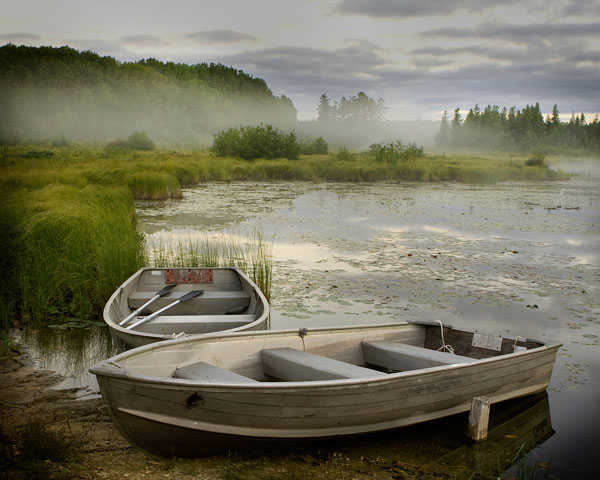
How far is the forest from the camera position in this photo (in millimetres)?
51219

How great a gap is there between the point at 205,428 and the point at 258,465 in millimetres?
395

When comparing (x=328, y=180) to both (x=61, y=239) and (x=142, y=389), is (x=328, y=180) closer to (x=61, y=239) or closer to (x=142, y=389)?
(x=61, y=239)

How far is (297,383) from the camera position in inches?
133

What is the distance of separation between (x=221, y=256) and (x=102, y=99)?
6257 centimetres

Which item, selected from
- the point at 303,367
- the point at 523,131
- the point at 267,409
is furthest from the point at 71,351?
the point at 523,131

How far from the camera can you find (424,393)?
3873 millimetres

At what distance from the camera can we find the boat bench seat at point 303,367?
3.83 meters

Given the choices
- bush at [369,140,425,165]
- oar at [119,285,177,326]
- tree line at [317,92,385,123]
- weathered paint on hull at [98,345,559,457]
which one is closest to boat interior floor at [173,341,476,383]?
weathered paint on hull at [98,345,559,457]

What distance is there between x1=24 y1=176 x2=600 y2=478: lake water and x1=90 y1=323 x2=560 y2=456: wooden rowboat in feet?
1.56

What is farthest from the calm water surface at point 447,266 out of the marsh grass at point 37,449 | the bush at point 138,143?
the bush at point 138,143

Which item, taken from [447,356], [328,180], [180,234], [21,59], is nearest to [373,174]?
[328,180]

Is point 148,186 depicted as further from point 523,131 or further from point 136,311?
point 523,131

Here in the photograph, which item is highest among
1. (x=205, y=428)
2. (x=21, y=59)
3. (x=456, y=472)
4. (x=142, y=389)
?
(x=21, y=59)

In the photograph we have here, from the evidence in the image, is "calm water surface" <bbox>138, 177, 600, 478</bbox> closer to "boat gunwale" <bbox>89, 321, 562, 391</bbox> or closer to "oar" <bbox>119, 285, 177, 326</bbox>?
"boat gunwale" <bbox>89, 321, 562, 391</bbox>
